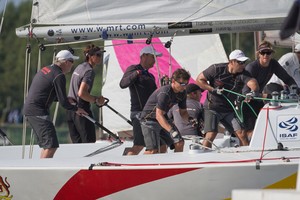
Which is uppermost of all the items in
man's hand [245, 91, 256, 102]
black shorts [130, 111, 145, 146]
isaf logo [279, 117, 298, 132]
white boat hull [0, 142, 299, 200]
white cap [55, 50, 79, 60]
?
white cap [55, 50, 79, 60]

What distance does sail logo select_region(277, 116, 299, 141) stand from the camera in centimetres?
998

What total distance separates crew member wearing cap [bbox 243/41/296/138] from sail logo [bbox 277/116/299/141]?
140 cm

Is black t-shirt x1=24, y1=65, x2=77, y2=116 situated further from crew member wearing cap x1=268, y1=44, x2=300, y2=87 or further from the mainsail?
crew member wearing cap x1=268, y1=44, x2=300, y2=87

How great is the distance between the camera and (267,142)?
999cm

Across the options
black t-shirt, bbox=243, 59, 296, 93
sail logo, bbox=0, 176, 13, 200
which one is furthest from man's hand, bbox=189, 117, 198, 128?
sail logo, bbox=0, 176, 13, 200

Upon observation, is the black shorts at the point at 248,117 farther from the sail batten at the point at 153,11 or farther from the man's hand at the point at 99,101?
the man's hand at the point at 99,101

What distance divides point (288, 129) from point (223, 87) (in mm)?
1457

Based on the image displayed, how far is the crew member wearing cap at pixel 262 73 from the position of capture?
11.5m

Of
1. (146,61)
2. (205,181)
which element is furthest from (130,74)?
(205,181)

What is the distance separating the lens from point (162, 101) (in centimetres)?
1076

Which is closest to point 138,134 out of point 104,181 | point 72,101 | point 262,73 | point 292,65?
point 72,101

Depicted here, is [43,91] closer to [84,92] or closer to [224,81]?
[84,92]

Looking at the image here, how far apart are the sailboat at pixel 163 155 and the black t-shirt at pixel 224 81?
1.36ft

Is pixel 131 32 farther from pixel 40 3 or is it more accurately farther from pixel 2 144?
pixel 2 144
